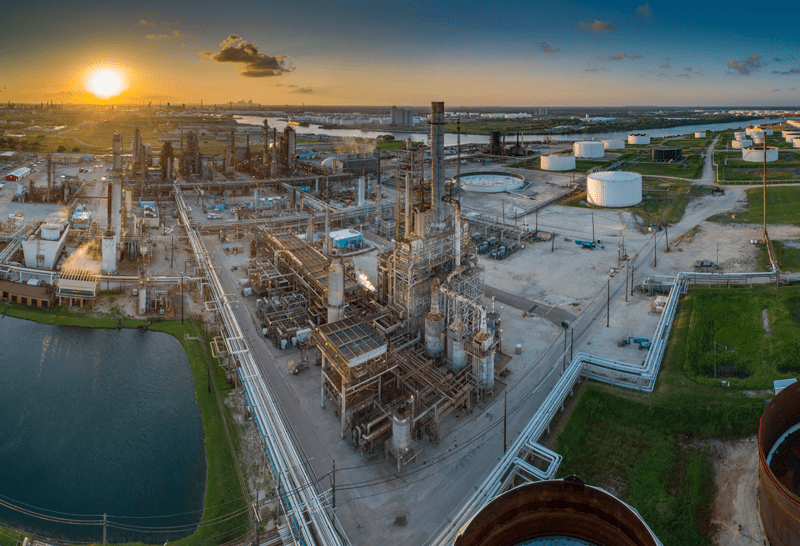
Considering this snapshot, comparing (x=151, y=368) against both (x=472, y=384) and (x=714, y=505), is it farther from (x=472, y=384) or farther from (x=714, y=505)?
(x=714, y=505)

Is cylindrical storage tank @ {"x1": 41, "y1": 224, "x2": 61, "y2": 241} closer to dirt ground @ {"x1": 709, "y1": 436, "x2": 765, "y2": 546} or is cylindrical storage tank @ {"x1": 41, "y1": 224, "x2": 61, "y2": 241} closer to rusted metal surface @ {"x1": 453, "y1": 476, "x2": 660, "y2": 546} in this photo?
rusted metal surface @ {"x1": 453, "y1": 476, "x2": 660, "y2": 546}

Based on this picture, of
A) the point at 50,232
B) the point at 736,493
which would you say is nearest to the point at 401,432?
the point at 736,493

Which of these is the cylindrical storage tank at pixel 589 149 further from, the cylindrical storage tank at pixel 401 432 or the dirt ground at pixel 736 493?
the cylindrical storage tank at pixel 401 432

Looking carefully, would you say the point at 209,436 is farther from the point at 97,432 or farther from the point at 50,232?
the point at 50,232

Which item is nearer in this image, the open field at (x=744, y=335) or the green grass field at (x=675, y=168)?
the open field at (x=744, y=335)

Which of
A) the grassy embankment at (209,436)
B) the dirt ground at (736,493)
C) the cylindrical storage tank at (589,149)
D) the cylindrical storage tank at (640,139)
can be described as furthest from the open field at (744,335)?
the cylindrical storage tank at (640,139)

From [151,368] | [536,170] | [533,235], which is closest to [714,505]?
[151,368]
